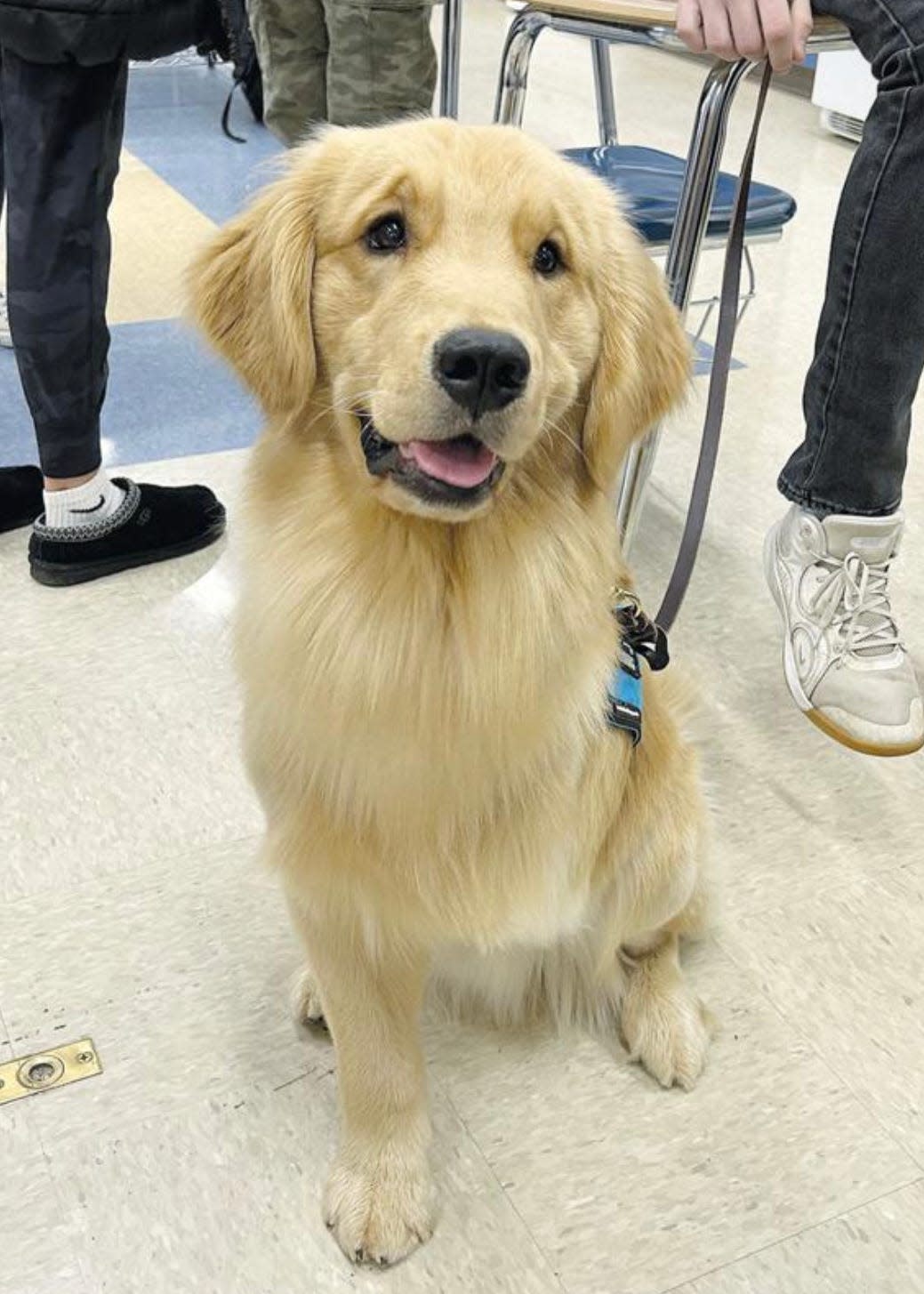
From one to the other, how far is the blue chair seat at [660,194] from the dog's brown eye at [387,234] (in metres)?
1.06

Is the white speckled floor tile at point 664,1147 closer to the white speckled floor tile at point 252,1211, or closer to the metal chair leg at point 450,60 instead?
the white speckled floor tile at point 252,1211

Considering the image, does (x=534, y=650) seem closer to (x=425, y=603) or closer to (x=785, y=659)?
(x=425, y=603)

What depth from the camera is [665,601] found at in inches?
66.6

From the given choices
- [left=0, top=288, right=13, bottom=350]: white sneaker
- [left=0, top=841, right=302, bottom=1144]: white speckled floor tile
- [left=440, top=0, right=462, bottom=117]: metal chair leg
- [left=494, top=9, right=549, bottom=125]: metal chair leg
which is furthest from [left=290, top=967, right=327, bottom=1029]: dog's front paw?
[left=0, top=288, right=13, bottom=350]: white sneaker

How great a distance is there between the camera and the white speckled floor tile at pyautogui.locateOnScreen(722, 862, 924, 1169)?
140 centimetres

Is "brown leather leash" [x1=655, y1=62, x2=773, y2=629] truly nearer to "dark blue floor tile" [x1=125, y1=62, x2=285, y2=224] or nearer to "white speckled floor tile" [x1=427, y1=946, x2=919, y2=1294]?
"white speckled floor tile" [x1=427, y1=946, x2=919, y2=1294]

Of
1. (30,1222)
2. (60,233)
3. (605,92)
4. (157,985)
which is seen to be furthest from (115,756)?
(605,92)

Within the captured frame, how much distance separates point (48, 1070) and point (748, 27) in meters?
1.47

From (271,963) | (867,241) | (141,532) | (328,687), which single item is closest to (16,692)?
(141,532)

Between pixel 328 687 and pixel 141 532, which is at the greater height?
pixel 328 687

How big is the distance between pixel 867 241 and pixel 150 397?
1799 mm

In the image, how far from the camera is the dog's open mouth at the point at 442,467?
3.43 feet

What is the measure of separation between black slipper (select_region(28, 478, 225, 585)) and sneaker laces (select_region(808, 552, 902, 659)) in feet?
3.73

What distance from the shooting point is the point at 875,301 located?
167 cm
